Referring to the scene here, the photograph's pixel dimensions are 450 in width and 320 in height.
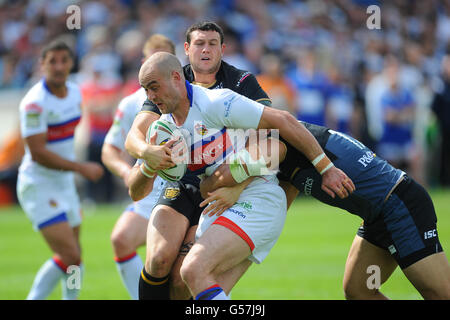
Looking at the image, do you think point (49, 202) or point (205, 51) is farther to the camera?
point (49, 202)

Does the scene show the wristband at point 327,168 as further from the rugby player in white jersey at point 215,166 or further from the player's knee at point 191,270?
the player's knee at point 191,270

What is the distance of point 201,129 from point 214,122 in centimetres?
13

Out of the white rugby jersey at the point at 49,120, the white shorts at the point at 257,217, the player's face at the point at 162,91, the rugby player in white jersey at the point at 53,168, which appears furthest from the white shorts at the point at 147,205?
the player's face at the point at 162,91

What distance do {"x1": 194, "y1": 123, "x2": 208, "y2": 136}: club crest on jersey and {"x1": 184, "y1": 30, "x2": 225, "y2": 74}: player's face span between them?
819mm

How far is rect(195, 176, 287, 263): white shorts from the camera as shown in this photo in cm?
507

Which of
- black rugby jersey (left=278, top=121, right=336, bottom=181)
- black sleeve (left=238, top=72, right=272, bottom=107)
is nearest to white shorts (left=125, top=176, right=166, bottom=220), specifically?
A: black sleeve (left=238, top=72, right=272, bottom=107)

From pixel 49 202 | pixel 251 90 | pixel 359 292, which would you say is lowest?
pixel 359 292

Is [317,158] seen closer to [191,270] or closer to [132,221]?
[191,270]

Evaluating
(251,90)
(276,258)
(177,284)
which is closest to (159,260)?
(177,284)

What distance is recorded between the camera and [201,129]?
5.12 meters

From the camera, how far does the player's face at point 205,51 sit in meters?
5.73

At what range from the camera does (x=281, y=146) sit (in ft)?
16.8
